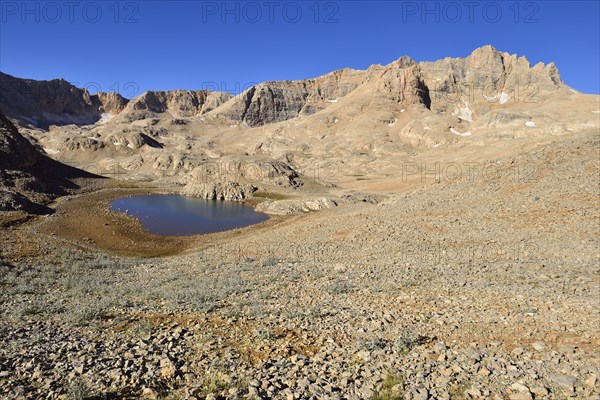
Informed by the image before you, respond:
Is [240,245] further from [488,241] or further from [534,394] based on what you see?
[534,394]

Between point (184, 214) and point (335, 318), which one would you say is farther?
point (184, 214)

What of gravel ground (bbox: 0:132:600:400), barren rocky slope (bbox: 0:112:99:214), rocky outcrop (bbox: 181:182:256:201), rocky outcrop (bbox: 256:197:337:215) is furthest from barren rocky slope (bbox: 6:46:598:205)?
gravel ground (bbox: 0:132:600:400)

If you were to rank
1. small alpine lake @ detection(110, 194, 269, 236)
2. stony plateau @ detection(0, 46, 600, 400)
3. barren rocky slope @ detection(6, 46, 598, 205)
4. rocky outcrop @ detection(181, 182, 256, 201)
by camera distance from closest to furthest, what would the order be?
stony plateau @ detection(0, 46, 600, 400)
small alpine lake @ detection(110, 194, 269, 236)
rocky outcrop @ detection(181, 182, 256, 201)
barren rocky slope @ detection(6, 46, 598, 205)

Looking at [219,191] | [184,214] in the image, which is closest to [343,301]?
[184,214]

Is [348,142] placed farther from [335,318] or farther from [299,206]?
[335,318]

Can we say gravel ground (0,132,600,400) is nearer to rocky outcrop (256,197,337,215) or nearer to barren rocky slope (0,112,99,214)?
barren rocky slope (0,112,99,214)

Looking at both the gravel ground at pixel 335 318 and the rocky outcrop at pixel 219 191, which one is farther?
the rocky outcrop at pixel 219 191

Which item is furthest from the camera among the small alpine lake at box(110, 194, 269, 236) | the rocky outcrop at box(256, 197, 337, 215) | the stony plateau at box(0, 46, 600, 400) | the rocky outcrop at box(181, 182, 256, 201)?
the rocky outcrop at box(181, 182, 256, 201)

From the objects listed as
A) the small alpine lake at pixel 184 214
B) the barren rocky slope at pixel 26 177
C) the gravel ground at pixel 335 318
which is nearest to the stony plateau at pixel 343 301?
the gravel ground at pixel 335 318

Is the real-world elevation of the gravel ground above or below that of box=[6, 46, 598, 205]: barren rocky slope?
below

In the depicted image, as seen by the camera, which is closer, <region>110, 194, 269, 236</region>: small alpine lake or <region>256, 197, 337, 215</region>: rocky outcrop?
<region>110, 194, 269, 236</region>: small alpine lake

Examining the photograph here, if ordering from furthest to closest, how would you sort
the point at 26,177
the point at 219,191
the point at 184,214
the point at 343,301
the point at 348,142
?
the point at 348,142, the point at 219,191, the point at 184,214, the point at 26,177, the point at 343,301

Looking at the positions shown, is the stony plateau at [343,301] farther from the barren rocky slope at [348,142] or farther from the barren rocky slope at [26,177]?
the barren rocky slope at [348,142]

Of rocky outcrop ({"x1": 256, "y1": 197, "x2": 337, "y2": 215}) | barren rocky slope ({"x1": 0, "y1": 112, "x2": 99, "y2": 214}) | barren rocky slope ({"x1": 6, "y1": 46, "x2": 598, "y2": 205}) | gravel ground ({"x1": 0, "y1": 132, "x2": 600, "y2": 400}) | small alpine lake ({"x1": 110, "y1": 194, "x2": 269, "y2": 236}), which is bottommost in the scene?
small alpine lake ({"x1": 110, "y1": 194, "x2": 269, "y2": 236})
